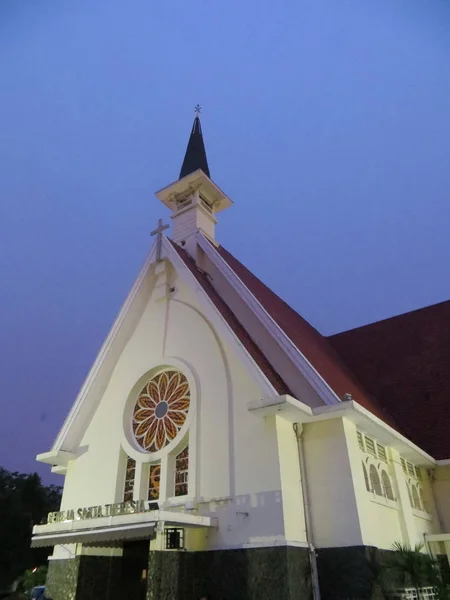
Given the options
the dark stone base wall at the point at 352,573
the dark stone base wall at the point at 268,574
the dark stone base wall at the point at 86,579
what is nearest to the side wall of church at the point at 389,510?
the dark stone base wall at the point at 352,573

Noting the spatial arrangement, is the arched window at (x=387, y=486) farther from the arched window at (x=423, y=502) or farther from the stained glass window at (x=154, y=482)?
the stained glass window at (x=154, y=482)

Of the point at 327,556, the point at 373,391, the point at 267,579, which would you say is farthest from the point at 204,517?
the point at 373,391

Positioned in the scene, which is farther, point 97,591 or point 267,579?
point 97,591

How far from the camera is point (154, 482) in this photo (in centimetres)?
1162

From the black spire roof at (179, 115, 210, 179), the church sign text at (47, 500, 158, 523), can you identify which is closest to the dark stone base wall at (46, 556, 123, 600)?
the church sign text at (47, 500, 158, 523)

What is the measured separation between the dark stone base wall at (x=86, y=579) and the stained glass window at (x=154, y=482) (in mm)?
1708

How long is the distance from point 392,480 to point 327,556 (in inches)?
131

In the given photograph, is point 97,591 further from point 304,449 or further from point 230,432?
point 304,449

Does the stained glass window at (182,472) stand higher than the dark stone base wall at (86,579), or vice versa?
the stained glass window at (182,472)

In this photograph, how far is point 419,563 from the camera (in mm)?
9898

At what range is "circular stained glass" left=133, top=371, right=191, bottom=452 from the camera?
12.0 meters

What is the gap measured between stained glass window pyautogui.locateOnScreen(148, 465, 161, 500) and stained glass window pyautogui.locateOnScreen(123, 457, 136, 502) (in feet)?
2.00

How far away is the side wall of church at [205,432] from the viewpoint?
31.8 ft

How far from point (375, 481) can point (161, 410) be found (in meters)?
5.44
